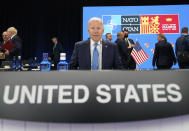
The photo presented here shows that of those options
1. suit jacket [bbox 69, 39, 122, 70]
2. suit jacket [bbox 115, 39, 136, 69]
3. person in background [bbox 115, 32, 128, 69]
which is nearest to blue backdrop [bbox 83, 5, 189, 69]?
suit jacket [bbox 115, 39, 136, 69]

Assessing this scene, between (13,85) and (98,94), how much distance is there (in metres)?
0.37

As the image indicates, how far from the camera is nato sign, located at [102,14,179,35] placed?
643cm

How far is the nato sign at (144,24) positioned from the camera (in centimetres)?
643

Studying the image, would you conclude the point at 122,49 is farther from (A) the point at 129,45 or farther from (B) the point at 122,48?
(A) the point at 129,45

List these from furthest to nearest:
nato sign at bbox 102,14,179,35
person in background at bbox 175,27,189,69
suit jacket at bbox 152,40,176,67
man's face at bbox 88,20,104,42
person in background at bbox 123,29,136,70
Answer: nato sign at bbox 102,14,179,35 → person in background at bbox 123,29,136,70 → person in background at bbox 175,27,189,69 → suit jacket at bbox 152,40,176,67 → man's face at bbox 88,20,104,42

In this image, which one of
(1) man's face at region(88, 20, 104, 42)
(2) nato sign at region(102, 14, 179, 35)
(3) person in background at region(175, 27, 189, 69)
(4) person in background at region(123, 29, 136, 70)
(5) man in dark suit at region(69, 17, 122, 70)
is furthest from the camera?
A: (2) nato sign at region(102, 14, 179, 35)

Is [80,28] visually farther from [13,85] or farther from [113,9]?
[13,85]

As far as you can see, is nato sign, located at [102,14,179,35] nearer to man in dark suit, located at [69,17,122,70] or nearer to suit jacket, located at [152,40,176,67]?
suit jacket, located at [152,40,176,67]

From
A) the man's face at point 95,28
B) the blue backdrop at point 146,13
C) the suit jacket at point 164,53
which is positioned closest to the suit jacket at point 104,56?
the man's face at point 95,28

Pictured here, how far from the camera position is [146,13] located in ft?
21.7

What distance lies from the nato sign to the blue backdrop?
0.38ft

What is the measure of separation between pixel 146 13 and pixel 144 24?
0.37 m

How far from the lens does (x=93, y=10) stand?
6.71 meters

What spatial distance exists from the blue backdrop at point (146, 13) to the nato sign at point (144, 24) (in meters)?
0.11
